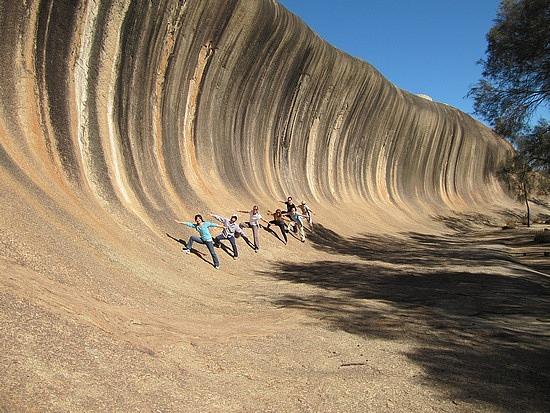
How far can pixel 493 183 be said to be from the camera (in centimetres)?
5003

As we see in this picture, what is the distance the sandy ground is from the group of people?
53 centimetres

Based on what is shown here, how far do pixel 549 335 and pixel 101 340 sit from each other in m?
5.59

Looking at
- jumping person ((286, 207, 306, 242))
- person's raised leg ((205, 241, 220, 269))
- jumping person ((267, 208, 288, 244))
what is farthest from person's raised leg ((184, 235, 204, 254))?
jumping person ((286, 207, 306, 242))

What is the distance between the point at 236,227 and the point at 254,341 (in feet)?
23.1

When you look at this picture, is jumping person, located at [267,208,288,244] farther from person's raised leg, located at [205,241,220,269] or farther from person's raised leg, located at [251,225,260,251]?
person's raised leg, located at [205,241,220,269]

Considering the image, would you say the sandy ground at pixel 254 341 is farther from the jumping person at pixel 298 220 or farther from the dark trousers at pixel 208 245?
the jumping person at pixel 298 220

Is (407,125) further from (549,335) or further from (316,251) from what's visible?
(549,335)

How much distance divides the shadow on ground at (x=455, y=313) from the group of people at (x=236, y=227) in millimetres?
1314

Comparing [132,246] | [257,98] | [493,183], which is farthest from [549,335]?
[493,183]

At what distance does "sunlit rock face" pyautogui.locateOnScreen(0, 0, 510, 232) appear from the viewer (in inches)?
379

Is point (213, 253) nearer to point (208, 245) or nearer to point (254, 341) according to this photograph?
point (208, 245)

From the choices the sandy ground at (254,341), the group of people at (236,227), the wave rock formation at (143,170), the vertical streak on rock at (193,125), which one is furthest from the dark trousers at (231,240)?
the vertical streak on rock at (193,125)

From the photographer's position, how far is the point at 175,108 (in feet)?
46.7

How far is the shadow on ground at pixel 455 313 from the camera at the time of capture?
5.20 meters
